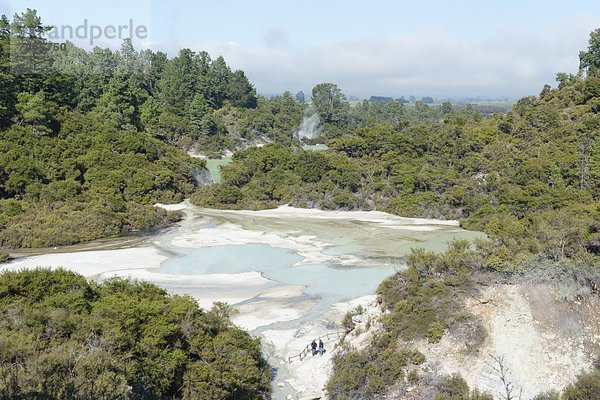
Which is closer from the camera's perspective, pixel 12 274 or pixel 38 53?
pixel 12 274

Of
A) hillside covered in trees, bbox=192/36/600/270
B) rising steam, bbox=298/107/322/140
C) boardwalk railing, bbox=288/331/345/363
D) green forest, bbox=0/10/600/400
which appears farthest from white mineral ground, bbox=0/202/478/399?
rising steam, bbox=298/107/322/140

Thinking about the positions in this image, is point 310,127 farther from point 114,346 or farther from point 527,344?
point 114,346

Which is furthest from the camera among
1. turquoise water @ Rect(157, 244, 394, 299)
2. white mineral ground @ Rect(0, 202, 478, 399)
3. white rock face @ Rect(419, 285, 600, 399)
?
turquoise water @ Rect(157, 244, 394, 299)

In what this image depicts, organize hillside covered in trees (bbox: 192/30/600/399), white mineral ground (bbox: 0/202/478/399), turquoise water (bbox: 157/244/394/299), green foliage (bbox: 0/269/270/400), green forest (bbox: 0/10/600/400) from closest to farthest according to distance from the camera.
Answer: green foliage (bbox: 0/269/270/400), green forest (bbox: 0/10/600/400), hillside covered in trees (bbox: 192/30/600/399), white mineral ground (bbox: 0/202/478/399), turquoise water (bbox: 157/244/394/299)

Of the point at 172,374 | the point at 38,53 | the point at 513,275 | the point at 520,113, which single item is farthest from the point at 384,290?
the point at 38,53

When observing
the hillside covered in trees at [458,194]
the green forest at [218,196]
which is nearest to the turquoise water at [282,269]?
the hillside covered in trees at [458,194]

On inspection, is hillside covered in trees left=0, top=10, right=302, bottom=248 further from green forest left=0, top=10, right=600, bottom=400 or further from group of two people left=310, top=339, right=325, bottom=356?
group of two people left=310, top=339, right=325, bottom=356

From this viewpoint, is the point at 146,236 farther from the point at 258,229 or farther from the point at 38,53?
the point at 38,53
